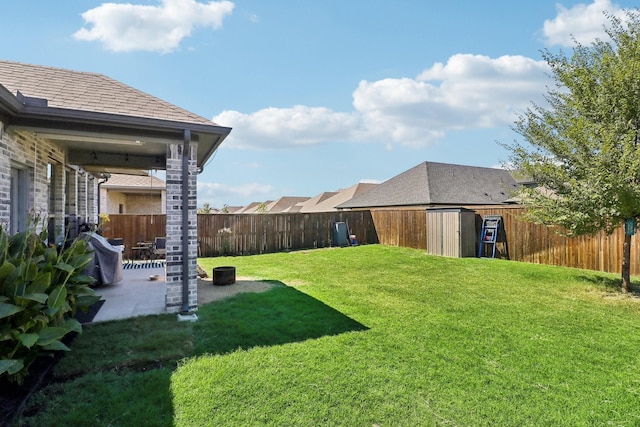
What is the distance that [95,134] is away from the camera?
Answer: 4656mm

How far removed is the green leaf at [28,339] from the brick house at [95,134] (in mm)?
2065

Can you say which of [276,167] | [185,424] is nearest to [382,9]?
[185,424]

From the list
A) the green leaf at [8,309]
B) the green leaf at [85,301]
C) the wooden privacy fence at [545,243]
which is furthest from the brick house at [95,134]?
the wooden privacy fence at [545,243]

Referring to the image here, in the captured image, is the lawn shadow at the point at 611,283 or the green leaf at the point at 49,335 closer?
the green leaf at the point at 49,335

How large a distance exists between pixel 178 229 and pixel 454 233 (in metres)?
9.09

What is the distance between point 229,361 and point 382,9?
7.86m

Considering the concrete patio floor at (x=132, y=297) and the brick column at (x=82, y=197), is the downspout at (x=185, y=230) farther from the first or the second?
the brick column at (x=82, y=197)

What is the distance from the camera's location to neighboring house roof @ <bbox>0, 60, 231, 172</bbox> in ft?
13.8

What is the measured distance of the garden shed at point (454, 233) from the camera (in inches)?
440

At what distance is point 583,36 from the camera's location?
685cm

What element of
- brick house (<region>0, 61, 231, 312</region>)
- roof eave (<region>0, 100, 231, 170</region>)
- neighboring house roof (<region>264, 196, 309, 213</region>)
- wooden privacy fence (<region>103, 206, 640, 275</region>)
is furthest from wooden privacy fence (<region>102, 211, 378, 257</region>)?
neighboring house roof (<region>264, 196, 309, 213</region>)

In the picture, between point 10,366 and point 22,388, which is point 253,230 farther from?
point 10,366

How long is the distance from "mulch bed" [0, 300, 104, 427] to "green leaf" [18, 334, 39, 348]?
1.49ft

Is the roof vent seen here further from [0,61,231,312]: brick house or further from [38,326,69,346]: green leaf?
[38,326,69,346]: green leaf
